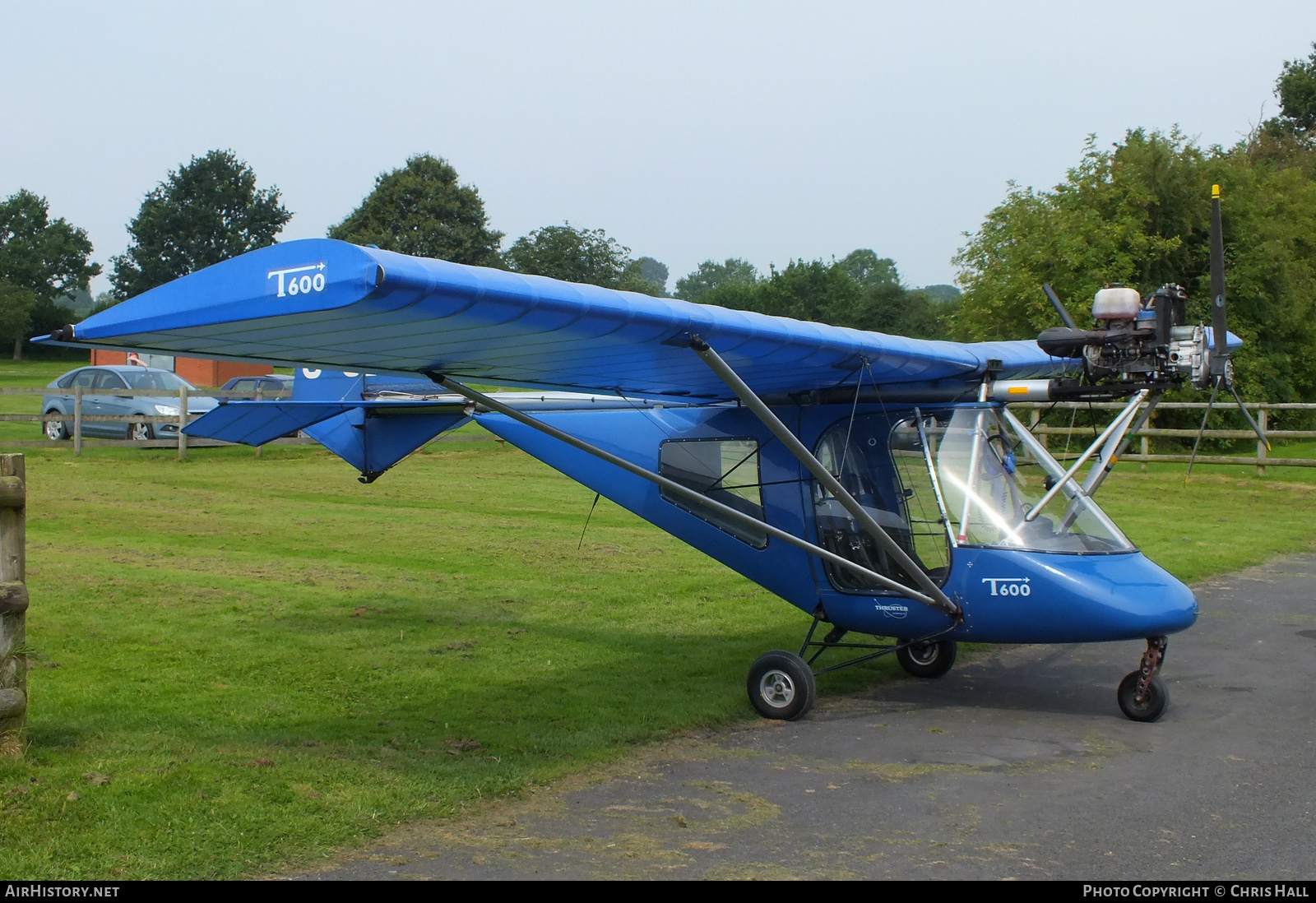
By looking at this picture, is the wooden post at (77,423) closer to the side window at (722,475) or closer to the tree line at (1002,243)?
the side window at (722,475)

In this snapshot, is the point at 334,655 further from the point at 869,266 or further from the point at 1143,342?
the point at 869,266

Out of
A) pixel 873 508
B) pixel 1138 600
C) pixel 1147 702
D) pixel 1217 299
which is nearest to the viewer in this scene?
pixel 1138 600

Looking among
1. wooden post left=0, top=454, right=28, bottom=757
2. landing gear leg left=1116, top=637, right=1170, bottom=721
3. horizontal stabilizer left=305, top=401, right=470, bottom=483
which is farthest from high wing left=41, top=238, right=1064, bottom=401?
horizontal stabilizer left=305, top=401, right=470, bottom=483

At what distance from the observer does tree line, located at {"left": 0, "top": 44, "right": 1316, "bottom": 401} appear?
28.0m

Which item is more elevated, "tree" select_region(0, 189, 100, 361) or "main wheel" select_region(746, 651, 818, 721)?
"tree" select_region(0, 189, 100, 361)

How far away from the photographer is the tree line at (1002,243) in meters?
28.0

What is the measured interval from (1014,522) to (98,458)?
19693 mm

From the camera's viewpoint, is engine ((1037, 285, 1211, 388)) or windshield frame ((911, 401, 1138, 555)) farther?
windshield frame ((911, 401, 1138, 555))

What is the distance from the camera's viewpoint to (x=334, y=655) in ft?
28.8

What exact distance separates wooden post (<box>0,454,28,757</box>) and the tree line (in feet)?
85.3

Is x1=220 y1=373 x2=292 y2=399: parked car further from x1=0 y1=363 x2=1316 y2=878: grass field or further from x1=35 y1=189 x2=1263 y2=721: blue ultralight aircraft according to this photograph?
x1=35 y1=189 x2=1263 y2=721: blue ultralight aircraft

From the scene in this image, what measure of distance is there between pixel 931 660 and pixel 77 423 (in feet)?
63.6

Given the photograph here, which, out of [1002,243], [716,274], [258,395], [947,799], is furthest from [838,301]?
[716,274]

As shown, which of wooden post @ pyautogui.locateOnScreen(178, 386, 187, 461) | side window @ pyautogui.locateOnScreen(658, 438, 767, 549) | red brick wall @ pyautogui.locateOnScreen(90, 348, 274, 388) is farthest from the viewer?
red brick wall @ pyautogui.locateOnScreen(90, 348, 274, 388)
